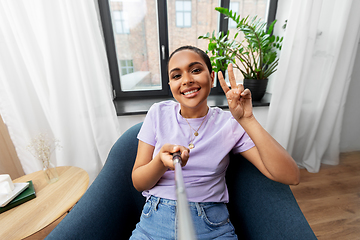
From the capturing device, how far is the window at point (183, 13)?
1705 mm

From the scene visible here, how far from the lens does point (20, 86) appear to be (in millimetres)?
1215

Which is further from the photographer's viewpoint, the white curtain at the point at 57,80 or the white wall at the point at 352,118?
the white wall at the point at 352,118

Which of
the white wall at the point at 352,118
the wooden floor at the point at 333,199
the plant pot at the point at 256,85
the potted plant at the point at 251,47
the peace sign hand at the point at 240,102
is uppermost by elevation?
the potted plant at the point at 251,47

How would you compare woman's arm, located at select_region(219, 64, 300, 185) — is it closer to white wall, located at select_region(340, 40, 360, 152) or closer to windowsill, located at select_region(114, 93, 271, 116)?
windowsill, located at select_region(114, 93, 271, 116)

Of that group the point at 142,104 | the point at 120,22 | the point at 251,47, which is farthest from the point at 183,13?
A: the point at 142,104

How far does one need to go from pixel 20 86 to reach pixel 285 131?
2.07 meters

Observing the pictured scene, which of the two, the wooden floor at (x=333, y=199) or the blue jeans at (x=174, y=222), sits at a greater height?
the blue jeans at (x=174, y=222)

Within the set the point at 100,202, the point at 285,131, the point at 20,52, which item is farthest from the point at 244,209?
the point at 20,52

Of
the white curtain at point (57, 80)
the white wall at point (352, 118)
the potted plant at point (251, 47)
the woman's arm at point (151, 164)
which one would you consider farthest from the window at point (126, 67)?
the white wall at point (352, 118)

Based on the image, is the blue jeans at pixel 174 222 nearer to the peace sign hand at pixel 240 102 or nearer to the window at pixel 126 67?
the peace sign hand at pixel 240 102

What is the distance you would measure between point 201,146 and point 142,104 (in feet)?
3.45

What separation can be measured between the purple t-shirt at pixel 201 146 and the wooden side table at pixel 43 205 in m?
0.44

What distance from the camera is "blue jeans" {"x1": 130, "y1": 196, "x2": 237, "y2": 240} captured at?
26.5 inches

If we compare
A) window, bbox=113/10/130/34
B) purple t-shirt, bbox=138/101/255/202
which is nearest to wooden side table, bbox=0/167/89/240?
purple t-shirt, bbox=138/101/255/202
